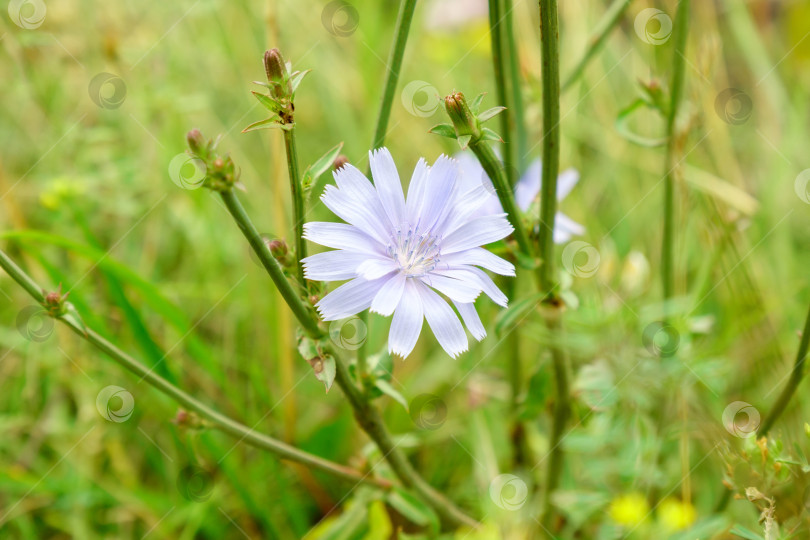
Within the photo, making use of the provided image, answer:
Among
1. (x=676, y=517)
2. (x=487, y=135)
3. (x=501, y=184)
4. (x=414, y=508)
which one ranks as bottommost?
(x=676, y=517)

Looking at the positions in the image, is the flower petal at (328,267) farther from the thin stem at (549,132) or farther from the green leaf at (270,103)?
the thin stem at (549,132)

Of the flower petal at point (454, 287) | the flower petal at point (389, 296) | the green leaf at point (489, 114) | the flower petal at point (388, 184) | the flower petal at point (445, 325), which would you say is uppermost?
the green leaf at point (489, 114)

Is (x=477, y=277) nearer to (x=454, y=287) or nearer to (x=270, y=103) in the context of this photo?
(x=454, y=287)

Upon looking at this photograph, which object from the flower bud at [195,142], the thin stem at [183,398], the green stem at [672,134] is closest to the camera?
the flower bud at [195,142]

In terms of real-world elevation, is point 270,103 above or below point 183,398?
above

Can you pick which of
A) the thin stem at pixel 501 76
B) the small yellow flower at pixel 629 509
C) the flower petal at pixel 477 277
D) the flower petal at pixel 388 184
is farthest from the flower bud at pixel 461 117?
the small yellow flower at pixel 629 509

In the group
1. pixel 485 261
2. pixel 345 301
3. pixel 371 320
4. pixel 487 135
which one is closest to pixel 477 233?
→ pixel 485 261

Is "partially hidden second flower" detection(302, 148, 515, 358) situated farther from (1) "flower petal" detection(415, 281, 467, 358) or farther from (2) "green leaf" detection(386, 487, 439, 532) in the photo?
(2) "green leaf" detection(386, 487, 439, 532)
